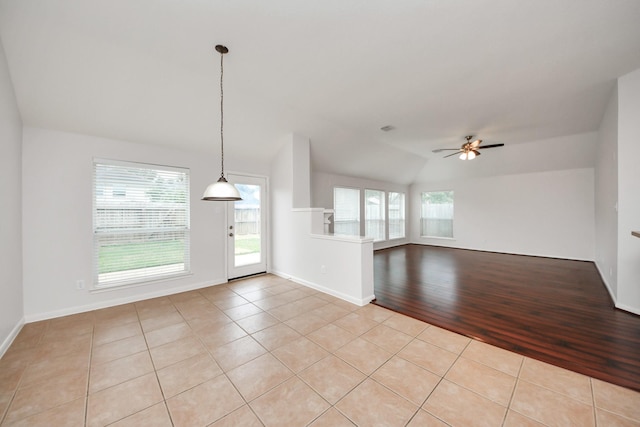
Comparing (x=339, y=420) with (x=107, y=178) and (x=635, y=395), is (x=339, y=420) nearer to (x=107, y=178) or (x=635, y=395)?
(x=635, y=395)

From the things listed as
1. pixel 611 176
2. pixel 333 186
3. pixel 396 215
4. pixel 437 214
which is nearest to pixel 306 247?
pixel 333 186

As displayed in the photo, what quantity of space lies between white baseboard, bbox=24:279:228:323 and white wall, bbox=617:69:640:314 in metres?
5.93

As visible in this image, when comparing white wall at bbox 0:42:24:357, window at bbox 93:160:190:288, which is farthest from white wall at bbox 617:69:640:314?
white wall at bbox 0:42:24:357

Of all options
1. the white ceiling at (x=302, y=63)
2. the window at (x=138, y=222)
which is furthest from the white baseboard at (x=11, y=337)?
the white ceiling at (x=302, y=63)

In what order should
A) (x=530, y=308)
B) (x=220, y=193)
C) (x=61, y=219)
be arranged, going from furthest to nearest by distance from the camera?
(x=530, y=308), (x=61, y=219), (x=220, y=193)

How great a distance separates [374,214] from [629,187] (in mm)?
5499

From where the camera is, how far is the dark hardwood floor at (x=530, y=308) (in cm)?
219

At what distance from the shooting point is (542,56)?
2586 mm

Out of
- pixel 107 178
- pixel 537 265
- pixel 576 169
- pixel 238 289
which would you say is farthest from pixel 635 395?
pixel 576 169

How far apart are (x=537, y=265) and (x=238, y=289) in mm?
6751

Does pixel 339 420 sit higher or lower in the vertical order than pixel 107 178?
lower

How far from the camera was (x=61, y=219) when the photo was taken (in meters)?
3.11

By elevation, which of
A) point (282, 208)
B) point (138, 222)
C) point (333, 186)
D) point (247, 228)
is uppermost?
point (333, 186)

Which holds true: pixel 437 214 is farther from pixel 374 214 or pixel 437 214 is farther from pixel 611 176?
pixel 611 176
